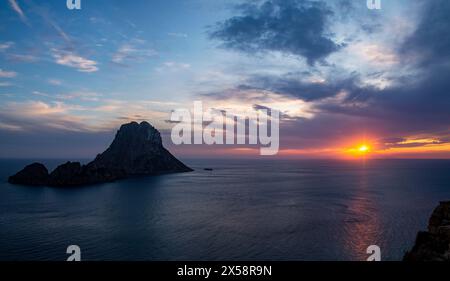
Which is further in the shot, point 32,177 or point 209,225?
point 32,177

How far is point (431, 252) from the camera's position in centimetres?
2486

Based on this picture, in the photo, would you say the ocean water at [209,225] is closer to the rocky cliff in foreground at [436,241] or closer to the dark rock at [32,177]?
the rocky cliff in foreground at [436,241]

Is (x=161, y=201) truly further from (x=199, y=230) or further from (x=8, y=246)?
(x=8, y=246)

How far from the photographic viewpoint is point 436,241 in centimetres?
2553

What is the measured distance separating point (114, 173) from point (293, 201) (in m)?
110

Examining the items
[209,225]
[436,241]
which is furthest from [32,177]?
[436,241]

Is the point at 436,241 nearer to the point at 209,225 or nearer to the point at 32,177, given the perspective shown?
the point at 209,225

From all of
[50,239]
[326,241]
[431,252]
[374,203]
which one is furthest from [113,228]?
A: [374,203]

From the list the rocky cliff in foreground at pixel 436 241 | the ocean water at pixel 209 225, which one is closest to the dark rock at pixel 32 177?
the ocean water at pixel 209 225

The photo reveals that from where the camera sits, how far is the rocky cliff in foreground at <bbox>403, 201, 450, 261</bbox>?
2417 centimetres

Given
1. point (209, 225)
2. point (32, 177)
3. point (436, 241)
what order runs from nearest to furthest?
point (436, 241), point (209, 225), point (32, 177)

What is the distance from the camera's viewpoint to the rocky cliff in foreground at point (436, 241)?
2417 cm

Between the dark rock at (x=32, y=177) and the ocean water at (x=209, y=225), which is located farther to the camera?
the dark rock at (x=32, y=177)

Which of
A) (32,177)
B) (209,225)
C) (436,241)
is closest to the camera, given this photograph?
(436,241)
